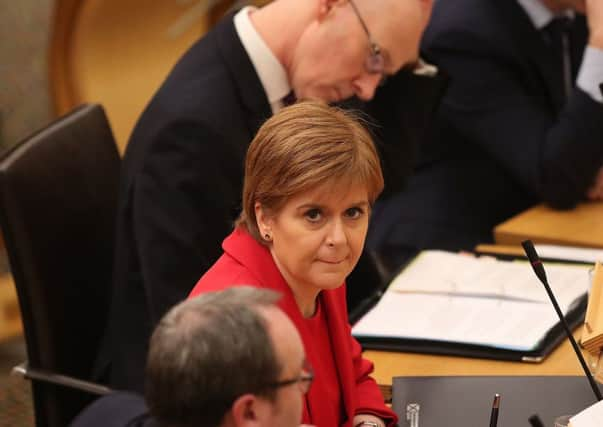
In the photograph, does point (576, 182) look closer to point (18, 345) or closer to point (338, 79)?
point (338, 79)

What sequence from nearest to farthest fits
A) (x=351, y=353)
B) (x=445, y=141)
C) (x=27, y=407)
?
(x=351, y=353)
(x=445, y=141)
(x=27, y=407)

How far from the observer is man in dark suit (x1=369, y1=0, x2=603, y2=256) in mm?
2814

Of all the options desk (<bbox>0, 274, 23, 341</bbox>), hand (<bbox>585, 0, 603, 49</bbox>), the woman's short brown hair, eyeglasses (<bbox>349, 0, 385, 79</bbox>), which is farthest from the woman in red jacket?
desk (<bbox>0, 274, 23, 341</bbox>)

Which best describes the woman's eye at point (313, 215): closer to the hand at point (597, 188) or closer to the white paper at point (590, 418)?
the white paper at point (590, 418)

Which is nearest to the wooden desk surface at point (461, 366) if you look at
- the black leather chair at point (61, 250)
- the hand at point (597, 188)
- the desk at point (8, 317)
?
the black leather chair at point (61, 250)

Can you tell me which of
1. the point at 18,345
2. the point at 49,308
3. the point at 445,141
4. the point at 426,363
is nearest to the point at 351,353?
the point at 426,363

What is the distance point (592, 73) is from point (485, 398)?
1245 millimetres

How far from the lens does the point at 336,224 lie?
1448mm

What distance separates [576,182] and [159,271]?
1.17m

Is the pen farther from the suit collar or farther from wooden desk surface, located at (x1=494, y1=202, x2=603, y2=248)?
wooden desk surface, located at (x1=494, y1=202, x2=603, y2=248)

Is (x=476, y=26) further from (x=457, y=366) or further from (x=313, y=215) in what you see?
(x=313, y=215)

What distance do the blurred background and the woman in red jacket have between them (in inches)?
89.1

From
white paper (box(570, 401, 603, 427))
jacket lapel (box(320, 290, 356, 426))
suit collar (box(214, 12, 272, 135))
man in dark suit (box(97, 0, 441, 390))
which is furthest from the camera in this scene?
suit collar (box(214, 12, 272, 135))

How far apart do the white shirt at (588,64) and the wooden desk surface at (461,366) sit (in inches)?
37.0
